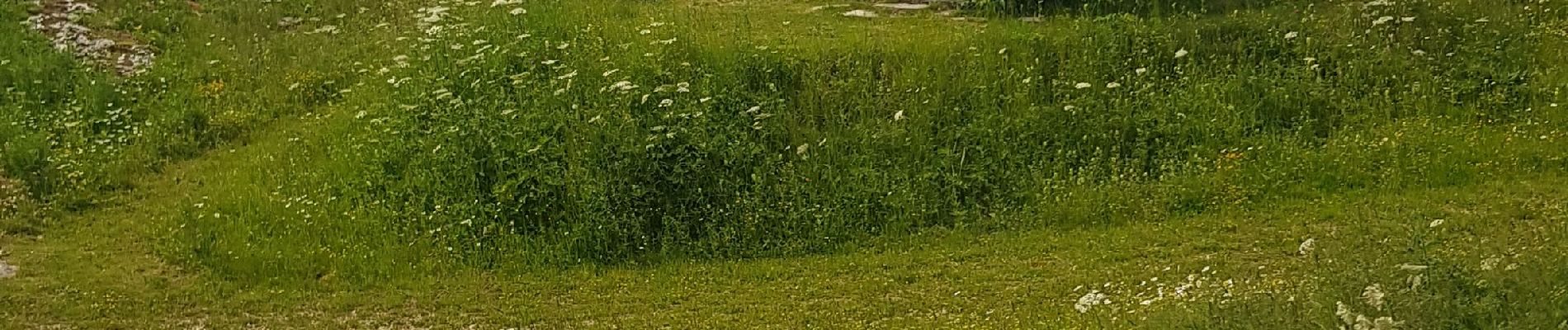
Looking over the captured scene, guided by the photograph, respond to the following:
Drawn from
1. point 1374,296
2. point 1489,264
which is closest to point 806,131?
point 1489,264

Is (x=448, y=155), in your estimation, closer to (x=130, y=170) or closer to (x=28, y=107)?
(x=130, y=170)

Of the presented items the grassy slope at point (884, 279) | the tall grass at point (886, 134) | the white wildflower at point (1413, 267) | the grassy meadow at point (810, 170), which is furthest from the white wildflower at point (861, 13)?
the white wildflower at point (1413, 267)

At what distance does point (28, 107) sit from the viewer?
10.0 m

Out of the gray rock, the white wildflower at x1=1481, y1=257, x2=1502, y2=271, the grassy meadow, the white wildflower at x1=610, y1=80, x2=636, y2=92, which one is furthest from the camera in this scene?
the gray rock

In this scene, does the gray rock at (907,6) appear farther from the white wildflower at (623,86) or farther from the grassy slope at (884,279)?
the grassy slope at (884,279)

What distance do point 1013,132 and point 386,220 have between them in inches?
134

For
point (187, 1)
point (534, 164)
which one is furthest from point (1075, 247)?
point (187, 1)

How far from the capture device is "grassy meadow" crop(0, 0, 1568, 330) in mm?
6469

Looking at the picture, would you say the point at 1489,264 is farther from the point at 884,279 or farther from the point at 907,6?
the point at 907,6

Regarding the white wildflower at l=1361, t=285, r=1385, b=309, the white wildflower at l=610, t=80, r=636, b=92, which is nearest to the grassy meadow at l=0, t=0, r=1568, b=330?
the white wildflower at l=610, t=80, r=636, b=92

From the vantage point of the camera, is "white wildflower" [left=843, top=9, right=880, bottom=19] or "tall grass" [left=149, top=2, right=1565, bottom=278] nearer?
"tall grass" [left=149, top=2, right=1565, bottom=278]

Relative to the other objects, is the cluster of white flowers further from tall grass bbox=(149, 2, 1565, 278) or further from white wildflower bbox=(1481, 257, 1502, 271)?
white wildflower bbox=(1481, 257, 1502, 271)

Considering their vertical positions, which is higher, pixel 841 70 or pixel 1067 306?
pixel 841 70

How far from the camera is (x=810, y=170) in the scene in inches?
311
